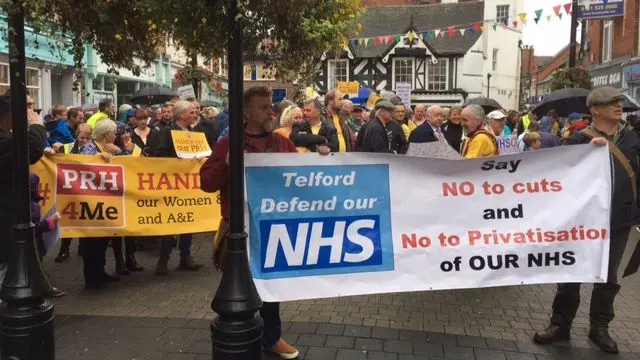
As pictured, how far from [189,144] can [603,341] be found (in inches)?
191

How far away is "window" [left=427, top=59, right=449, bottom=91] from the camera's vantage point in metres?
42.7

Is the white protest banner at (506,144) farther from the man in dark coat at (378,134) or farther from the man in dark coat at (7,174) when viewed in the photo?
the man in dark coat at (7,174)

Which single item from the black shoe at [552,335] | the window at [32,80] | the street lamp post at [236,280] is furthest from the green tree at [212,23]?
the window at [32,80]

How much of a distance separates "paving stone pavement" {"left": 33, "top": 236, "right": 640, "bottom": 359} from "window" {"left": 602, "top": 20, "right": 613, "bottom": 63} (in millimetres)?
22172

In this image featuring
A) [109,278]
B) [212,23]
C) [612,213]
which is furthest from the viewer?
[109,278]

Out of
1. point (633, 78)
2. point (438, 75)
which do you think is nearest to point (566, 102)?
point (633, 78)

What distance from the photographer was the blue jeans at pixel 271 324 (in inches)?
161

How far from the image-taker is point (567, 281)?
A: 4.30m

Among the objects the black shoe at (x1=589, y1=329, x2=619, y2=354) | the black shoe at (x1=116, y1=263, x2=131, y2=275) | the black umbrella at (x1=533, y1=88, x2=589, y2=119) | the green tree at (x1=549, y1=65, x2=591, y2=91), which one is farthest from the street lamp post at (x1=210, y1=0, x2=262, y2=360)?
the green tree at (x1=549, y1=65, x2=591, y2=91)

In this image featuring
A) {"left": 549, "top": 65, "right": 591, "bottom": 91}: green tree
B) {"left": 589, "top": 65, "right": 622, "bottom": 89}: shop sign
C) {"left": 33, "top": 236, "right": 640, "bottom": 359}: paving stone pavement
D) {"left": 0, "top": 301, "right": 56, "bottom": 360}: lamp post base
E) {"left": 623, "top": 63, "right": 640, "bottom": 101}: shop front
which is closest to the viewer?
{"left": 0, "top": 301, "right": 56, "bottom": 360}: lamp post base

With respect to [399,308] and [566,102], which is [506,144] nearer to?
[399,308]

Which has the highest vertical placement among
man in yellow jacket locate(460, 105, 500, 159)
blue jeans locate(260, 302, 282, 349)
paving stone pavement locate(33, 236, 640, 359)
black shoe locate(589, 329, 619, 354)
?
man in yellow jacket locate(460, 105, 500, 159)

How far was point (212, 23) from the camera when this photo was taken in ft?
10.4

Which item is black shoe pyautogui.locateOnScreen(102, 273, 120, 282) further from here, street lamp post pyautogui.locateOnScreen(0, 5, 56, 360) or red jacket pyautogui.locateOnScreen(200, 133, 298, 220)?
red jacket pyautogui.locateOnScreen(200, 133, 298, 220)
